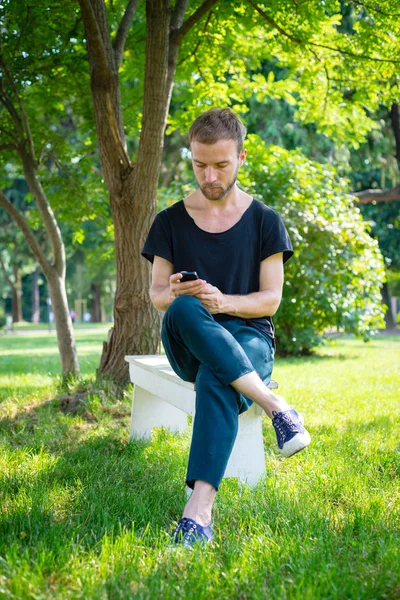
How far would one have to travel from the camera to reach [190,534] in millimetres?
2350

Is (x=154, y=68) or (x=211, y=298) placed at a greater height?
(x=154, y=68)

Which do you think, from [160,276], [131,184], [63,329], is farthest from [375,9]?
[63,329]

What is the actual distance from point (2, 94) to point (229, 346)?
4.87 metres

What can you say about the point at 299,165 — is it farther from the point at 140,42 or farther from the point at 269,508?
the point at 269,508

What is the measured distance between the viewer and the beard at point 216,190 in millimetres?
3283

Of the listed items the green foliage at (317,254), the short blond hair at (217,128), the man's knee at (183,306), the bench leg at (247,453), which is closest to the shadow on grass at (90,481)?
the bench leg at (247,453)

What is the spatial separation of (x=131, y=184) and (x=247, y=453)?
125 inches

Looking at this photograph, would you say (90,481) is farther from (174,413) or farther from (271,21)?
(271,21)

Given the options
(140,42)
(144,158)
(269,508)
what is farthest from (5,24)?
(269,508)

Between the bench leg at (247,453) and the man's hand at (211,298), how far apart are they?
1.62 feet

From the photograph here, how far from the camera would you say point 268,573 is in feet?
6.95

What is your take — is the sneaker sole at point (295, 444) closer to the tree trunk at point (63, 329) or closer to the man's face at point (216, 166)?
the man's face at point (216, 166)

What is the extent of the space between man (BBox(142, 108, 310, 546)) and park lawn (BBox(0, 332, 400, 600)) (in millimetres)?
250

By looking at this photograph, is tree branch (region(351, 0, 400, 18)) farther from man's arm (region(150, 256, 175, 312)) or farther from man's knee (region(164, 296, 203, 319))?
man's knee (region(164, 296, 203, 319))
